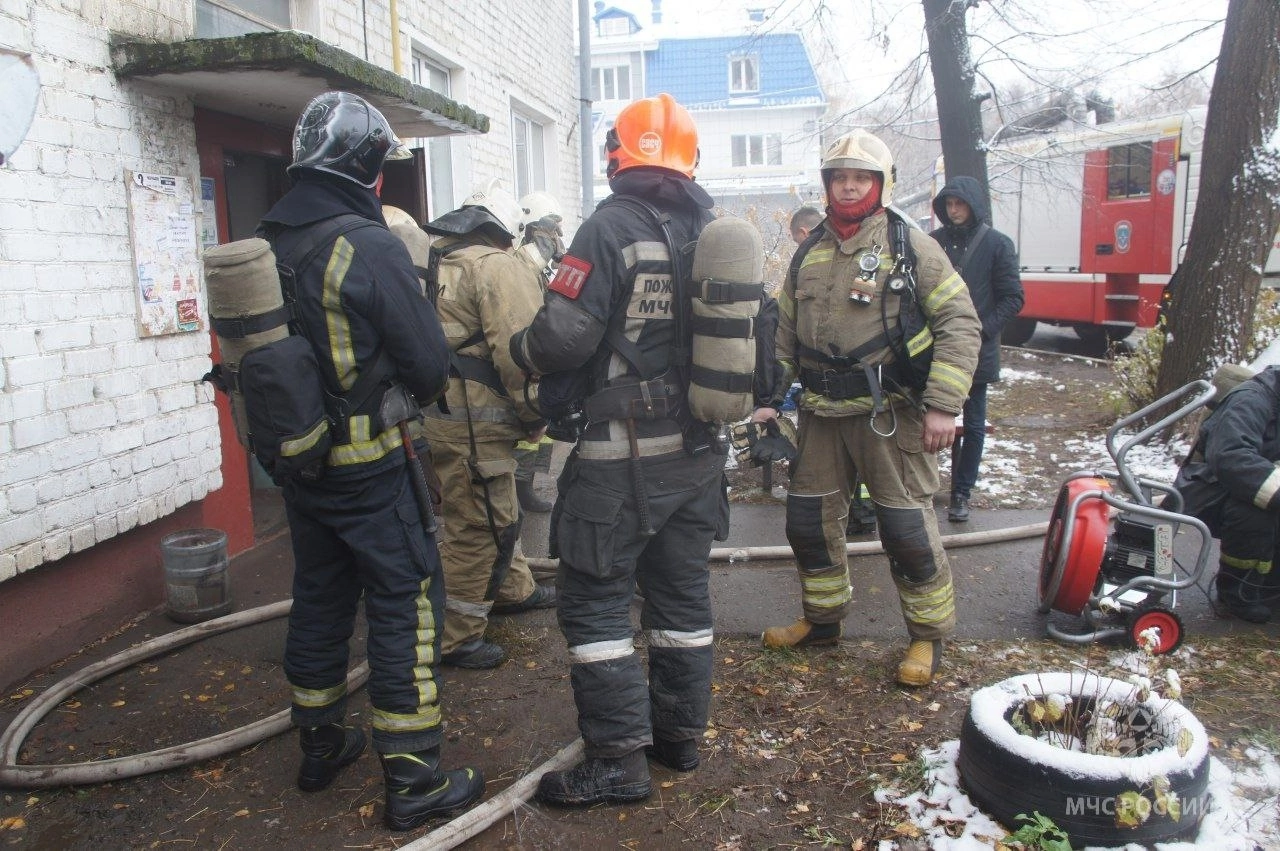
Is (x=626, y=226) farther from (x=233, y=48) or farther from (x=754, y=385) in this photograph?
(x=233, y=48)

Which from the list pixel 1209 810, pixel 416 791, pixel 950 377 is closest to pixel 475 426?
pixel 416 791

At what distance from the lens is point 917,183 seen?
21312mm

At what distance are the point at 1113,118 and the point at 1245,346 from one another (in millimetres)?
8043

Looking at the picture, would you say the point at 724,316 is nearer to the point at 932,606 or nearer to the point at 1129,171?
the point at 932,606

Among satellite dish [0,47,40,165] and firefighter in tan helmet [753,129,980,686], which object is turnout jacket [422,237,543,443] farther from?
satellite dish [0,47,40,165]

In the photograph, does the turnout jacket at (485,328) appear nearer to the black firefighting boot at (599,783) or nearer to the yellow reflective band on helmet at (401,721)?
the yellow reflective band on helmet at (401,721)

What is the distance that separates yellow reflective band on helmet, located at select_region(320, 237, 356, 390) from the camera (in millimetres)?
2701

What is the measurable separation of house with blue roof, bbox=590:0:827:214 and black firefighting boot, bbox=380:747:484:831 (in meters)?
33.1

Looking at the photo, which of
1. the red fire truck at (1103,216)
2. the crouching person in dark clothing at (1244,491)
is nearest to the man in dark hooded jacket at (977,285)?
the crouching person in dark clothing at (1244,491)

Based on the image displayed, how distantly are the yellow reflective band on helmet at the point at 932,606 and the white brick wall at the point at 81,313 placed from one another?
359 centimetres

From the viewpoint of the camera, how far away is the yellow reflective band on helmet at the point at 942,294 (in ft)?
12.0

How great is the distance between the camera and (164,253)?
4.58m

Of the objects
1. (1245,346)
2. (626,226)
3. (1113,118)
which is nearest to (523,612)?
(626,226)

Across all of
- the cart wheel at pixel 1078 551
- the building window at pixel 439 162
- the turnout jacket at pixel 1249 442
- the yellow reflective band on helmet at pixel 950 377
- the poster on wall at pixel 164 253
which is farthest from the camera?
the building window at pixel 439 162
